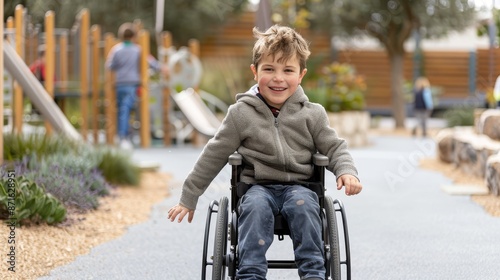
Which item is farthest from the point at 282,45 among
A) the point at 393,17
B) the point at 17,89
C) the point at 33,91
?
the point at 393,17

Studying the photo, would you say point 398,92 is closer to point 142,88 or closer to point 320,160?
point 142,88

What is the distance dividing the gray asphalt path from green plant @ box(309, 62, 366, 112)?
7.11m

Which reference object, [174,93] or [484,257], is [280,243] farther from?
[174,93]

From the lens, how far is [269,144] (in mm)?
4250

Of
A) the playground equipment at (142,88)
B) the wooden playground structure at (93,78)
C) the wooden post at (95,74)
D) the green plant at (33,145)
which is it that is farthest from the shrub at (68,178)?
the wooden post at (95,74)

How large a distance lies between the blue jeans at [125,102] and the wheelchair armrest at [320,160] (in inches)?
409

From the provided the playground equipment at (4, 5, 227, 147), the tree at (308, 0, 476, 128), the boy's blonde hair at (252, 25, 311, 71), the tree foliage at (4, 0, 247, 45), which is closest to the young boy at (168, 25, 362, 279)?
the boy's blonde hair at (252, 25, 311, 71)

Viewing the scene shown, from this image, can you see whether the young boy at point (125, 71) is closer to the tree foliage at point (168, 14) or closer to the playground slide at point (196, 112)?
the playground slide at point (196, 112)

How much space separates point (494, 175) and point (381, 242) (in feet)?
8.75

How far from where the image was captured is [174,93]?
1620 cm

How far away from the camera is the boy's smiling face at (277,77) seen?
427 cm

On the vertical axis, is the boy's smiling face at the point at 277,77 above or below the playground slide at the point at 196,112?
above

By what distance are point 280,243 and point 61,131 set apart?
4134mm

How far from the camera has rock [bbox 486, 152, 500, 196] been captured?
871 cm
